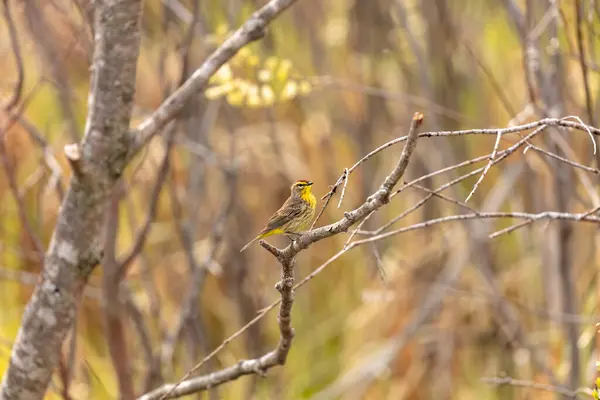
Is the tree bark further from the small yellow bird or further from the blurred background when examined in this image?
the blurred background

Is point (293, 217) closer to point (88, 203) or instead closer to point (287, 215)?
point (287, 215)

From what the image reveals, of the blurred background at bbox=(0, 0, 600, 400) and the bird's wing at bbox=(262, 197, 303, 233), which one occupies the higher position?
the blurred background at bbox=(0, 0, 600, 400)

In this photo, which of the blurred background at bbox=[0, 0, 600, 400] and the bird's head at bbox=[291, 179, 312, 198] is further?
the blurred background at bbox=[0, 0, 600, 400]

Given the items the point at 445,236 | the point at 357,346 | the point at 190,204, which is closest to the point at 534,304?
the point at 445,236

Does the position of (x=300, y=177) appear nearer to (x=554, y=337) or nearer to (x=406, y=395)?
(x=406, y=395)

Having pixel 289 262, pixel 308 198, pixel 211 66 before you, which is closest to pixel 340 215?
pixel 211 66

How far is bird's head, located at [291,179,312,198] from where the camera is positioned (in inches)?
61.3

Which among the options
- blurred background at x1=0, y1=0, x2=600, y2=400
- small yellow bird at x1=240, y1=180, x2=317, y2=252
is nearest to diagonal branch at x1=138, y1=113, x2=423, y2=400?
small yellow bird at x1=240, y1=180, x2=317, y2=252

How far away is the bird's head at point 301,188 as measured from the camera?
61.3 inches

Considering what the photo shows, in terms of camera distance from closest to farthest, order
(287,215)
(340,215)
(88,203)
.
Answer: (287,215) < (88,203) < (340,215)

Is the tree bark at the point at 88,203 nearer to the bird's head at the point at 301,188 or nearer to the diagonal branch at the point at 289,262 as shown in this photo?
the diagonal branch at the point at 289,262

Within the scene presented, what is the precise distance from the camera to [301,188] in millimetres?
1576

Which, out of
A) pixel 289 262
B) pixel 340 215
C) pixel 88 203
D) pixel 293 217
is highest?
pixel 340 215

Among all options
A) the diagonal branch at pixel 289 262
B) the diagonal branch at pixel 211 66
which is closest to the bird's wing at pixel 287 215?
the diagonal branch at pixel 289 262
